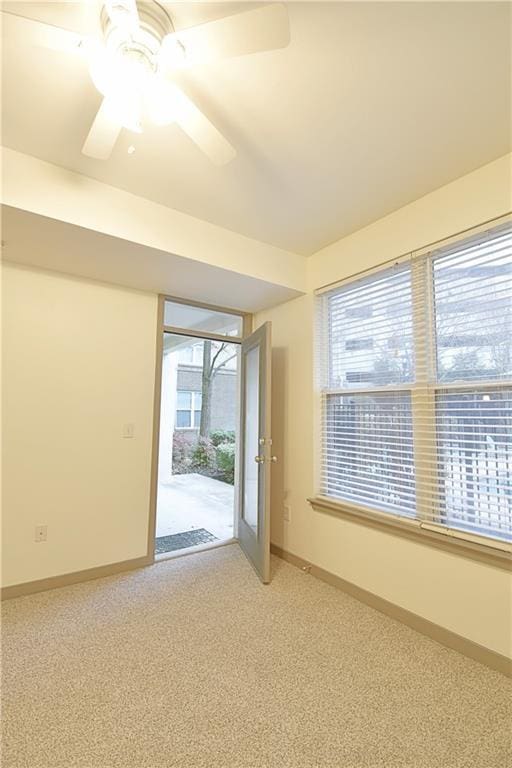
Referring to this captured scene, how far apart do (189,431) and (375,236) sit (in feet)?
10.9

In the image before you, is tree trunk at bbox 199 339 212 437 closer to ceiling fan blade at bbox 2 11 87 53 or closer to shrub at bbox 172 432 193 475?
shrub at bbox 172 432 193 475

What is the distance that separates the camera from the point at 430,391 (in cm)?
206

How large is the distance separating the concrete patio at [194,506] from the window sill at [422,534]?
1.49 m

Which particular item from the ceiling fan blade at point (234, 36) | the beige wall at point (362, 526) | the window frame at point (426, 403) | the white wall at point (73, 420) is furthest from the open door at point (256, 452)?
the ceiling fan blade at point (234, 36)

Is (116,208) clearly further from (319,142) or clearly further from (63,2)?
(319,142)

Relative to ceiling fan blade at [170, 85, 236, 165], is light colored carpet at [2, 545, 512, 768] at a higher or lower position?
lower

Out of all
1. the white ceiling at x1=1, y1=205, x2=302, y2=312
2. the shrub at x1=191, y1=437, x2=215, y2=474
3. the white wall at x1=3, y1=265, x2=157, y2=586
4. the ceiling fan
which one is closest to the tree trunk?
the shrub at x1=191, y1=437, x2=215, y2=474

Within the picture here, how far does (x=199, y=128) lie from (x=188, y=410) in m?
3.61

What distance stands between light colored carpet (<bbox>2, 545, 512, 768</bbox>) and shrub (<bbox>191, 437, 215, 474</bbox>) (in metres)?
2.47

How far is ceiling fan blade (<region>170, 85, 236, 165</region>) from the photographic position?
1.24 meters

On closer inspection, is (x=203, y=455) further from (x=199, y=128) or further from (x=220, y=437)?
(x=199, y=128)

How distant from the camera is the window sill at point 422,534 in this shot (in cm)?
170

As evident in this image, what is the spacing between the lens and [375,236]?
2.41 m

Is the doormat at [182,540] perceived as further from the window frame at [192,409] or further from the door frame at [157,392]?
the window frame at [192,409]
